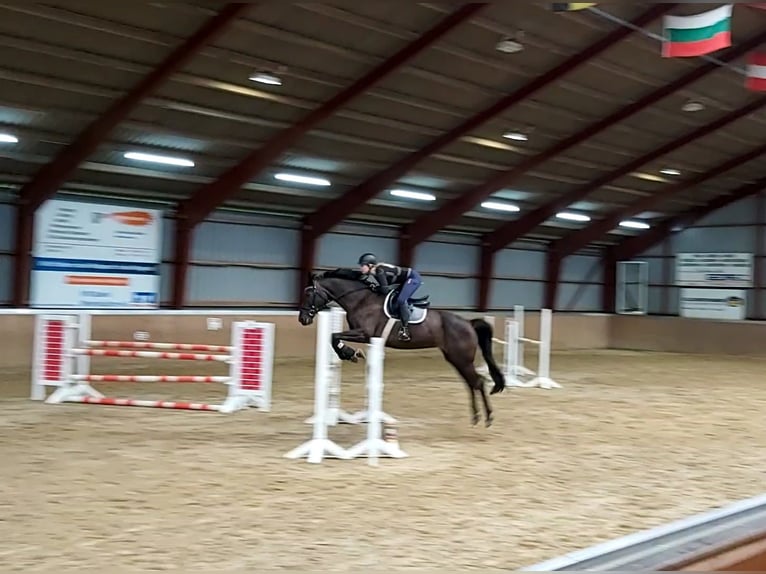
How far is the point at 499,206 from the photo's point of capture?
21.6 metres

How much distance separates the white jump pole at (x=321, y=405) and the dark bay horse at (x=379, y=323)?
1.12 m

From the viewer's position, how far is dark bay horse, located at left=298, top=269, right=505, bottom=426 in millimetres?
7887

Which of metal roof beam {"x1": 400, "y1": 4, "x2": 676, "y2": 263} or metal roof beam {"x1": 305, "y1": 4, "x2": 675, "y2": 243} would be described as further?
metal roof beam {"x1": 400, "y1": 4, "x2": 676, "y2": 263}

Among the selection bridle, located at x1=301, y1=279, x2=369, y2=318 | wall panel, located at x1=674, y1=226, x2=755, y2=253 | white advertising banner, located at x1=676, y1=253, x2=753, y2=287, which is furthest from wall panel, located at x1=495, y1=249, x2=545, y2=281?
bridle, located at x1=301, y1=279, x2=369, y2=318

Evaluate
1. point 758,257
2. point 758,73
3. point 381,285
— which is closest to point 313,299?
point 381,285

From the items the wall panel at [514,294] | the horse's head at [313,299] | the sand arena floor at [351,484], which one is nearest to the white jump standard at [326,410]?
the sand arena floor at [351,484]

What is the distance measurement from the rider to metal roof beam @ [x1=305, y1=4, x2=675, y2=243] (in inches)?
278

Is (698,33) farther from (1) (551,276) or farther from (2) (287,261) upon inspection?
(1) (551,276)

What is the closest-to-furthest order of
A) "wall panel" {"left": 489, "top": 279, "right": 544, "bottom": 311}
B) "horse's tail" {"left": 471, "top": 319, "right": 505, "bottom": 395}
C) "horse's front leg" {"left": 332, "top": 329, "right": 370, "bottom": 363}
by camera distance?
1. "horse's front leg" {"left": 332, "top": 329, "right": 370, "bottom": 363}
2. "horse's tail" {"left": 471, "top": 319, "right": 505, "bottom": 395}
3. "wall panel" {"left": 489, "top": 279, "right": 544, "bottom": 311}

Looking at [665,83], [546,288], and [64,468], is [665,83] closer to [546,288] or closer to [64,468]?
[546,288]

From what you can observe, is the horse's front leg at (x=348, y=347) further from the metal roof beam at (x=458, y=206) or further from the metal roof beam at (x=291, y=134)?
the metal roof beam at (x=458, y=206)

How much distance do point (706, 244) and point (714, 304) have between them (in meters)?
2.03

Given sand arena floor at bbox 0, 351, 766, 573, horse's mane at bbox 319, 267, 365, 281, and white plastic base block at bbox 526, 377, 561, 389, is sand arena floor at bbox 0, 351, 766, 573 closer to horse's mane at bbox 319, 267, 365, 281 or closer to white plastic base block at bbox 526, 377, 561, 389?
horse's mane at bbox 319, 267, 365, 281

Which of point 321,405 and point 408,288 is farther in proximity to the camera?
point 408,288
